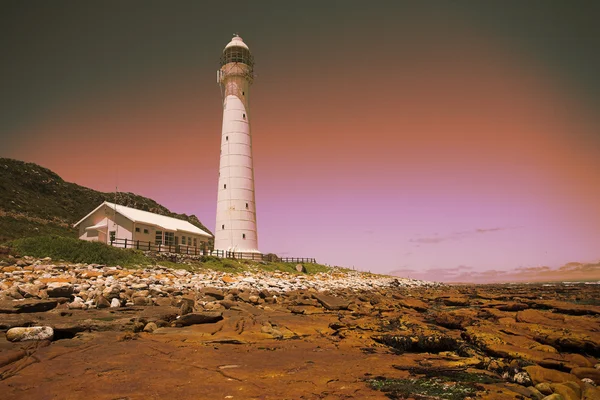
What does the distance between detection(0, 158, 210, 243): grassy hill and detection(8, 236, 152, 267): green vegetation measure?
32.5 meters

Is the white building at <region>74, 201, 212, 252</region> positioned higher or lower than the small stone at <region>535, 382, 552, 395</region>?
higher

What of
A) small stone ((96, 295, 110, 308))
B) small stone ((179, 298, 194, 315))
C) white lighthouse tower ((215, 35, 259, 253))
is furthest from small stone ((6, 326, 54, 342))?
white lighthouse tower ((215, 35, 259, 253))

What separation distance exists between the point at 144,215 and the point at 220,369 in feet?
120

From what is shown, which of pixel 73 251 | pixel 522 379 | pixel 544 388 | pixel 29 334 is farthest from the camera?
pixel 73 251

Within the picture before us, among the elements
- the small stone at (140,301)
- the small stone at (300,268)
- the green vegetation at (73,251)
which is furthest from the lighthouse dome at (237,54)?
the small stone at (140,301)

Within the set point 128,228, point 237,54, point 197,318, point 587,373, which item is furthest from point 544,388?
point 237,54

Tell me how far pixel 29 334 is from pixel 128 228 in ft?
99.7

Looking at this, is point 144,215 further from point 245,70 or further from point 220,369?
point 220,369

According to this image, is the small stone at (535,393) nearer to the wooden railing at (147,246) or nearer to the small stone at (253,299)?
the small stone at (253,299)

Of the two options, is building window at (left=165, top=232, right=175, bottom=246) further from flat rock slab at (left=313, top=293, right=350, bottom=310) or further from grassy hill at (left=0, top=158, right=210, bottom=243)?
flat rock slab at (left=313, top=293, right=350, bottom=310)

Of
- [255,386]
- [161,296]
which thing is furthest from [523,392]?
[161,296]

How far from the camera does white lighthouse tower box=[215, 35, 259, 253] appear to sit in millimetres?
36406

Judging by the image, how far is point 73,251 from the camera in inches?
929

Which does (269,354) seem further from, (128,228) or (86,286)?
(128,228)
